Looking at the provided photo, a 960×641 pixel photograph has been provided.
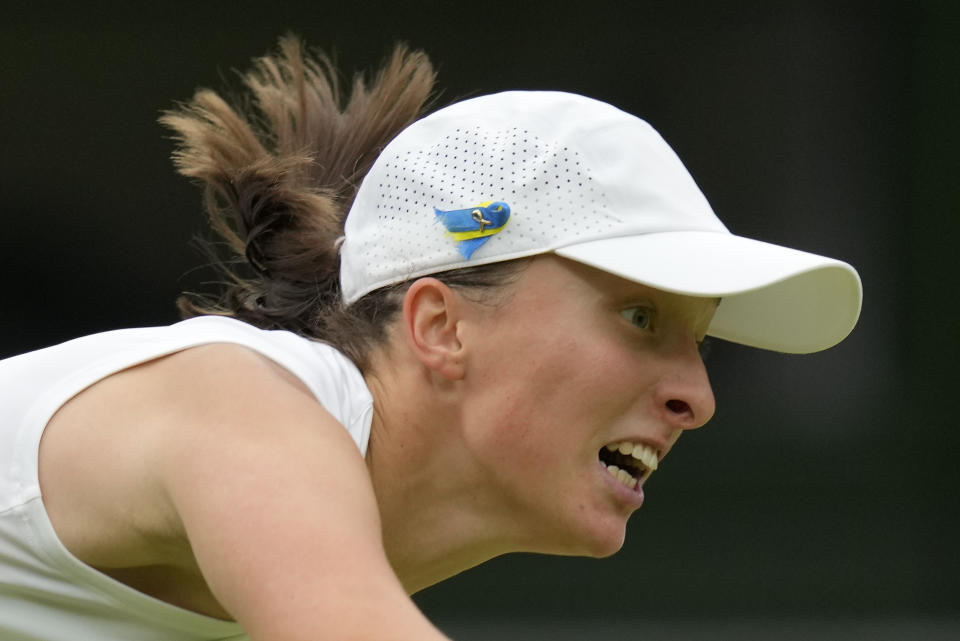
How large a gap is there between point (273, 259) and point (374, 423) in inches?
15.8

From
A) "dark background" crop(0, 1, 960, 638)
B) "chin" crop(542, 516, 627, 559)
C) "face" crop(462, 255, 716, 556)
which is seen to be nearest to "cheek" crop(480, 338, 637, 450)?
"face" crop(462, 255, 716, 556)

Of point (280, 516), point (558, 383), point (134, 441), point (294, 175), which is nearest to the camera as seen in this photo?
point (280, 516)

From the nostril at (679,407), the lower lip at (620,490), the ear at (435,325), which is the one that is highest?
the ear at (435,325)

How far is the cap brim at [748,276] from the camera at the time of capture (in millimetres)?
1722

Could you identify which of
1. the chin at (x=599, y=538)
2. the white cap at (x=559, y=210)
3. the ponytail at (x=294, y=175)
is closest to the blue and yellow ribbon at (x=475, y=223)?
the white cap at (x=559, y=210)

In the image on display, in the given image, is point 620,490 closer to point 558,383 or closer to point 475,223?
point 558,383

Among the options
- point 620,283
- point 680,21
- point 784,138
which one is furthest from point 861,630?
point 620,283

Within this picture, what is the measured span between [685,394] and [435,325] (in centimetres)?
33

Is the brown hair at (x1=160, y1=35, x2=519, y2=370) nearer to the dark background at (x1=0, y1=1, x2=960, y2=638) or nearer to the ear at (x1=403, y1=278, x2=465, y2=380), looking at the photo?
the ear at (x1=403, y1=278, x2=465, y2=380)

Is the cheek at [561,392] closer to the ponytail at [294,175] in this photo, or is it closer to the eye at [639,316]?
the eye at [639,316]

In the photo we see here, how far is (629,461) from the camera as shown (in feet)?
6.26

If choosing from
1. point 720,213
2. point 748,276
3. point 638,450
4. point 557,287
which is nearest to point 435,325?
point 557,287

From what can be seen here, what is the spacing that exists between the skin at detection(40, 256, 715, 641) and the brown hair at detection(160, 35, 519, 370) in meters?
0.20

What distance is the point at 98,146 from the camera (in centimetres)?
431
